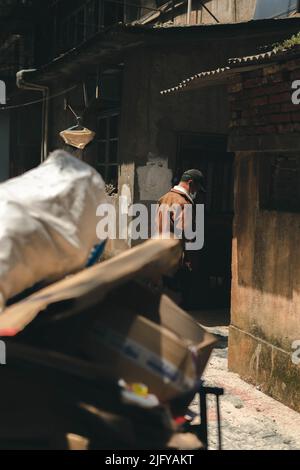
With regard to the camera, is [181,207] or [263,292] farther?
[181,207]

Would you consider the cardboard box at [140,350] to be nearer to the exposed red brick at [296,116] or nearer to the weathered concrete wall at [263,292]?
the weathered concrete wall at [263,292]

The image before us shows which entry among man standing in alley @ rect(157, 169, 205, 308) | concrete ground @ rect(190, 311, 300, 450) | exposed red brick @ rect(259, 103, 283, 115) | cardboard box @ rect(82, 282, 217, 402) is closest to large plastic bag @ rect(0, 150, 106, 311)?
cardboard box @ rect(82, 282, 217, 402)

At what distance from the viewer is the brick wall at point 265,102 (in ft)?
17.2

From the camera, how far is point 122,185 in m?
9.20

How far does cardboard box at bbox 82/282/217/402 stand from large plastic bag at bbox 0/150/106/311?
297 millimetres

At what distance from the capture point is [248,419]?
5094mm

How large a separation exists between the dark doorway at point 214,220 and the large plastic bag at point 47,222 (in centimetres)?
649

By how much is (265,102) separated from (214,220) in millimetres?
3899

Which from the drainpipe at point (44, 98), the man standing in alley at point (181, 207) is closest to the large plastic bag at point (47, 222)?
the man standing in alley at point (181, 207)

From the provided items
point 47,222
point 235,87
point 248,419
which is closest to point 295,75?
point 235,87

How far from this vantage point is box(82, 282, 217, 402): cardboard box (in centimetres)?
226

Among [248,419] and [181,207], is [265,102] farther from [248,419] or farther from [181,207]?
[248,419]

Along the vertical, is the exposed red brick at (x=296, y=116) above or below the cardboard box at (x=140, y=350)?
above

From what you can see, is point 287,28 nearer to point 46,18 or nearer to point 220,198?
point 220,198
